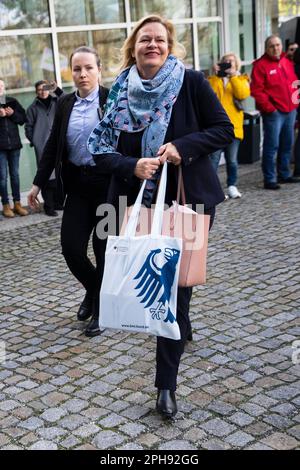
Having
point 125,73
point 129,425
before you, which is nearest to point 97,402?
point 129,425

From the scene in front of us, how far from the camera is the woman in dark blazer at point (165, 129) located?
325 centimetres

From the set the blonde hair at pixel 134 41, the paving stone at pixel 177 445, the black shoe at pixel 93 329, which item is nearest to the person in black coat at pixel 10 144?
the black shoe at pixel 93 329

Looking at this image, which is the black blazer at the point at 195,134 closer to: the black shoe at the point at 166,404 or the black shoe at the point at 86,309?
the black shoe at the point at 166,404

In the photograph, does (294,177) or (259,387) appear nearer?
(259,387)

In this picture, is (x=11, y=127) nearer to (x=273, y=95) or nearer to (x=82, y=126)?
(x=273, y=95)

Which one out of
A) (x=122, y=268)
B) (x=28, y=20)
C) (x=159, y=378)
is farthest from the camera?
(x=28, y=20)

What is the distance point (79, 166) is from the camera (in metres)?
4.39

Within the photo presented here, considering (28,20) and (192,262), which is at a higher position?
(28,20)

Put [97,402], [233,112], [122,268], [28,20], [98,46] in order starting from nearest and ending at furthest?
[122,268] < [97,402] < [233,112] < [28,20] < [98,46]

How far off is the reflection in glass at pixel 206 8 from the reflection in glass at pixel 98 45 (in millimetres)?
1834

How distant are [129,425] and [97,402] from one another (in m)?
0.35

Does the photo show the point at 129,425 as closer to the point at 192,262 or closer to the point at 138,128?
the point at 192,262

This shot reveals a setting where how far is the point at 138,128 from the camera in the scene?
3314 mm

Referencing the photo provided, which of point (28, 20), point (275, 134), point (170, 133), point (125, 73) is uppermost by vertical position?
point (28, 20)
